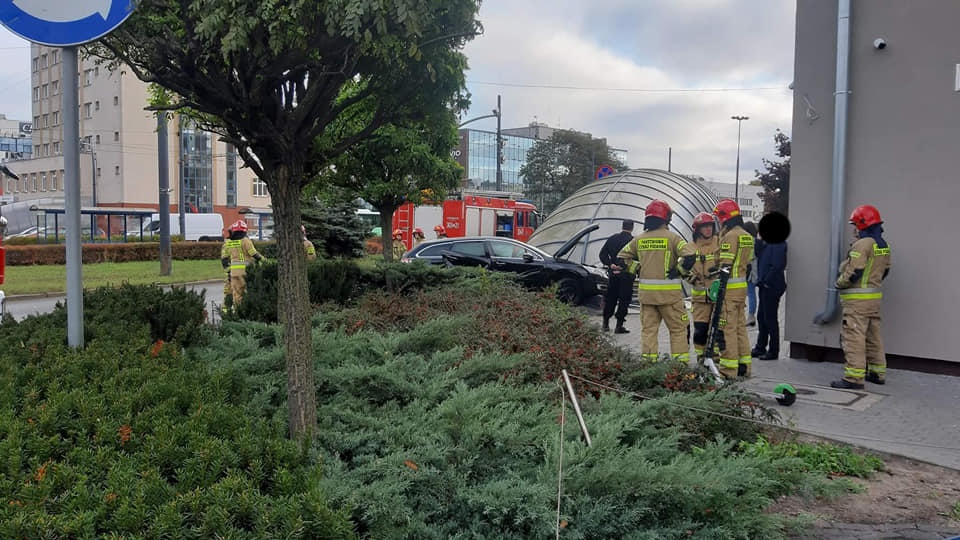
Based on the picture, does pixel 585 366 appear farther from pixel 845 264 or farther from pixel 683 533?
pixel 845 264

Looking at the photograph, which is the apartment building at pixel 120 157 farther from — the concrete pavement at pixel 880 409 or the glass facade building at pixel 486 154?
the concrete pavement at pixel 880 409

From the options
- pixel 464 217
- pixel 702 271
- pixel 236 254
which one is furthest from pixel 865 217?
pixel 464 217

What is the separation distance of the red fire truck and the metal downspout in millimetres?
24261

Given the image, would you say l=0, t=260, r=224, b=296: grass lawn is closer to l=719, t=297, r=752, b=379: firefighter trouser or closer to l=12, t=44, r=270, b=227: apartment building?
l=719, t=297, r=752, b=379: firefighter trouser

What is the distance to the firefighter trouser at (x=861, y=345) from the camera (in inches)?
304

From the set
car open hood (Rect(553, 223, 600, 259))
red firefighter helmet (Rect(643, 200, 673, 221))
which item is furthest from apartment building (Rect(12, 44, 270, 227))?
red firefighter helmet (Rect(643, 200, 673, 221))

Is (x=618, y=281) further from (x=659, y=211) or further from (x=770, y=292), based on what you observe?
(x=659, y=211)

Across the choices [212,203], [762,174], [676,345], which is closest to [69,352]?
[676,345]

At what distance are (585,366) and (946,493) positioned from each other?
236 centimetres

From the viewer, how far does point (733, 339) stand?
8.25 m

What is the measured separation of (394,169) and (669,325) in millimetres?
8035

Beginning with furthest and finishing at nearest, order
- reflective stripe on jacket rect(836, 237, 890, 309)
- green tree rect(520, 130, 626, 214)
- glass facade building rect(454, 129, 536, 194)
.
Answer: glass facade building rect(454, 129, 536, 194)
green tree rect(520, 130, 626, 214)
reflective stripe on jacket rect(836, 237, 890, 309)

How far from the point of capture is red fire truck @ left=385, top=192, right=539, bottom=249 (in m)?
33.4

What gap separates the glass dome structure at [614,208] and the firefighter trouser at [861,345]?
11575 mm
